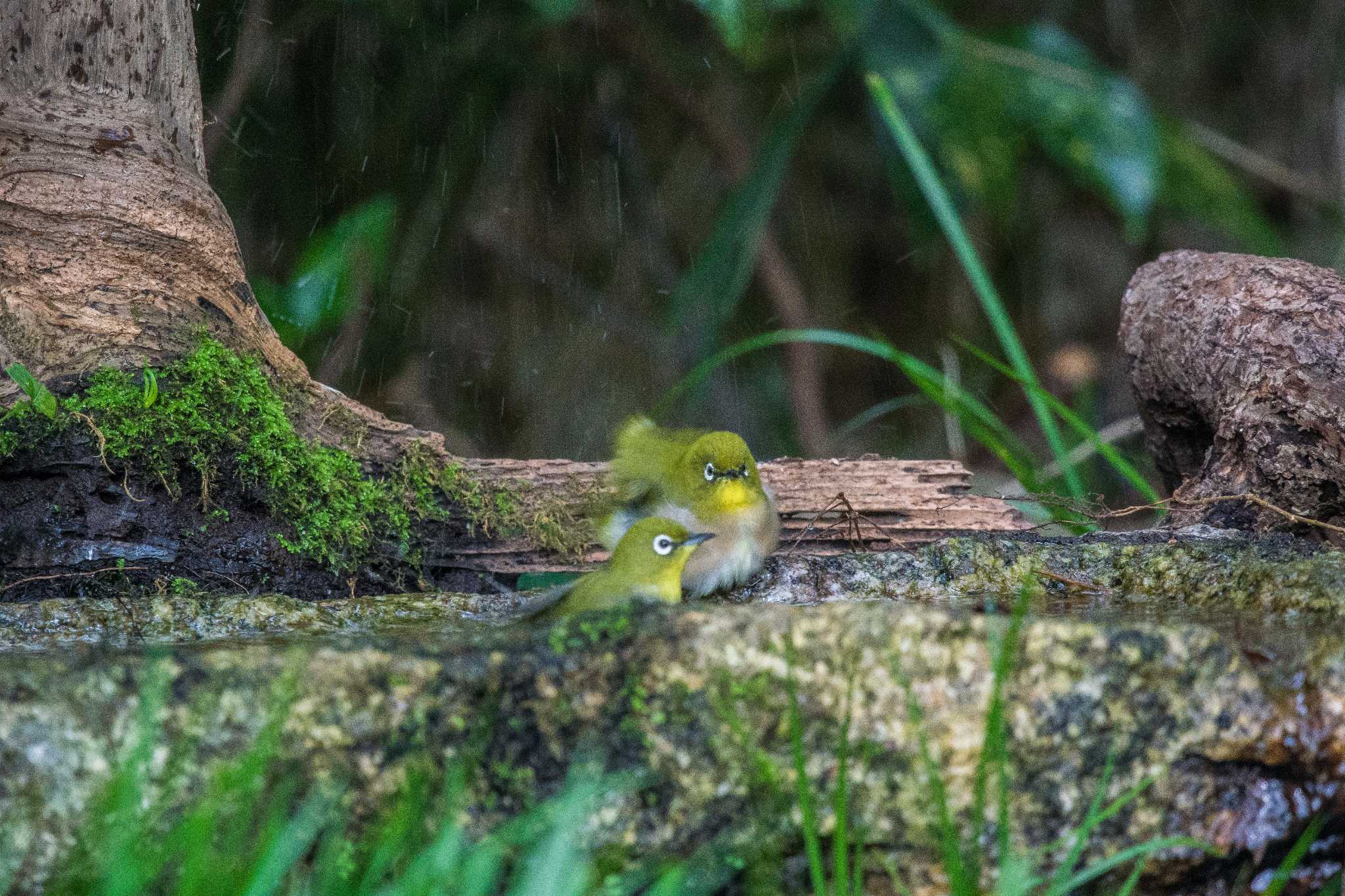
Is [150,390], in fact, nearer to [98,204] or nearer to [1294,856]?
[98,204]

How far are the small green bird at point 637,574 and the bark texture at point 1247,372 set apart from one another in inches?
55.9

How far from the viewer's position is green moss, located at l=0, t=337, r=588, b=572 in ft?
9.79

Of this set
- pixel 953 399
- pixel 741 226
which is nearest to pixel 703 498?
pixel 953 399

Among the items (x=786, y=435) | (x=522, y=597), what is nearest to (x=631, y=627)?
(x=522, y=597)

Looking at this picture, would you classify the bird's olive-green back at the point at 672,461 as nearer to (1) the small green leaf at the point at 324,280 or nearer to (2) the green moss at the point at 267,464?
(2) the green moss at the point at 267,464

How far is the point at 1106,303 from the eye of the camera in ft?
26.5

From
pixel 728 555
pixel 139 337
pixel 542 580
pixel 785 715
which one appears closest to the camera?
pixel 785 715

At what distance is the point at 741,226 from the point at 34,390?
3.99 meters

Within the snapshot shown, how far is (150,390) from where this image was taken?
2.98m

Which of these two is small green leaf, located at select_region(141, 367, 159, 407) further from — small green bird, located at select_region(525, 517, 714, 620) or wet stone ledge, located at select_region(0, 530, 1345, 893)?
wet stone ledge, located at select_region(0, 530, 1345, 893)

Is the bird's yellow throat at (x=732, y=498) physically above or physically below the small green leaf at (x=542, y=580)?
above

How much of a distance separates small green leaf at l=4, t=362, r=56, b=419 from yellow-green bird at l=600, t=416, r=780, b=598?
1394 mm

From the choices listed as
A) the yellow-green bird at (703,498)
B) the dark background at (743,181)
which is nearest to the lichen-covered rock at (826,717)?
the yellow-green bird at (703,498)

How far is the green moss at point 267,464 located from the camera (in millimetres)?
2984
